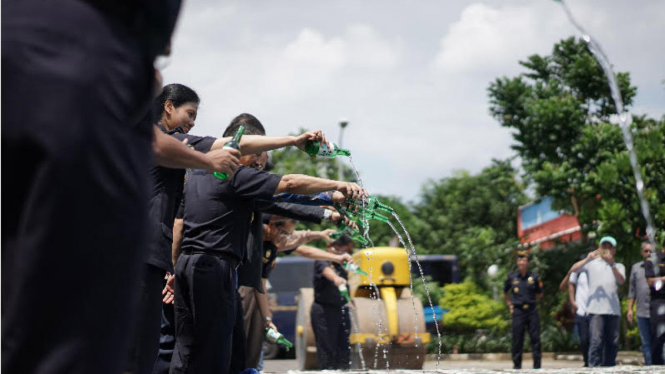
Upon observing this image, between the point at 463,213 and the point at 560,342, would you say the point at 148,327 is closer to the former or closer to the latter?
the point at 560,342

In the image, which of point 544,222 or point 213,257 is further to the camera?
point 544,222

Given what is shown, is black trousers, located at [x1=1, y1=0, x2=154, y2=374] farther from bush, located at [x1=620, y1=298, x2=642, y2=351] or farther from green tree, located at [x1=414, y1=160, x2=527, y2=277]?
green tree, located at [x1=414, y1=160, x2=527, y2=277]

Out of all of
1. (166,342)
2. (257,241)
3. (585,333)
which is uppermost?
(257,241)

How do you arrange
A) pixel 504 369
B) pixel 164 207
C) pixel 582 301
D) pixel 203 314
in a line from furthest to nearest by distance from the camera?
pixel 582 301, pixel 504 369, pixel 203 314, pixel 164 207

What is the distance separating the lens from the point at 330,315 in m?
11.9

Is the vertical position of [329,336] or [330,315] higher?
[330,315]

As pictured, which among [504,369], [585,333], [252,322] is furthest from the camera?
[585,333]

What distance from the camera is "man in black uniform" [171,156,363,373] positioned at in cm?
494

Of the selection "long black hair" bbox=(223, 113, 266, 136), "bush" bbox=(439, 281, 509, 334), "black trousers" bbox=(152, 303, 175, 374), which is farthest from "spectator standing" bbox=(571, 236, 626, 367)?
"bush" bbox=(439, 281, 509, 334)

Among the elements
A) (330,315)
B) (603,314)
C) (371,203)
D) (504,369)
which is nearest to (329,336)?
(330,315)

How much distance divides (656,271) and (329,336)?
4.80 m

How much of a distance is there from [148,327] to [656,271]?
10260 mm

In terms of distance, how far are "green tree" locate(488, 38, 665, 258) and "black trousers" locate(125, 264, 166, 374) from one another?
17.3 metres

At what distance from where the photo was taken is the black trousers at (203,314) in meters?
4.93
